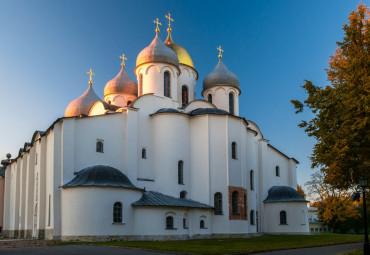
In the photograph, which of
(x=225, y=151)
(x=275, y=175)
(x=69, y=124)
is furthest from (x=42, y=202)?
(x=275, y=175)

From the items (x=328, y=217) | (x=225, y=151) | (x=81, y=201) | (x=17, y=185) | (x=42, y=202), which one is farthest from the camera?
(x=328, y=217)

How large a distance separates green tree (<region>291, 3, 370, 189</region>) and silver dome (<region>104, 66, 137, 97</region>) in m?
25.0

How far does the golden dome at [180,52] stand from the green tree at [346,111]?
21751mm

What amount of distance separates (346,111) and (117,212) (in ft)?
53.0

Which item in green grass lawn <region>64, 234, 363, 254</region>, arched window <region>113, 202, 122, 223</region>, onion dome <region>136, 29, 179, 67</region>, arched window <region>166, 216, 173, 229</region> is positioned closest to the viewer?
green grass lawn <region>64, 234, 363, 254</region>

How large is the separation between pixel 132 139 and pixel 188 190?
602cm

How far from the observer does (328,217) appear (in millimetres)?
48469

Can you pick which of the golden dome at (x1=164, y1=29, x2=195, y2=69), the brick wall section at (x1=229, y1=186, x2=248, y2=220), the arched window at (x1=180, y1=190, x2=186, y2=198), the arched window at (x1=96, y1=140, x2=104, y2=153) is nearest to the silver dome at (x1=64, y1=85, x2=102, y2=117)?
the golden dome at (x1=164, y1=29, x2=195, y2=69)

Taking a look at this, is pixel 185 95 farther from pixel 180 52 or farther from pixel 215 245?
pixel 215 245

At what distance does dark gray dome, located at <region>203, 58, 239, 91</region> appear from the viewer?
3859 centimetres

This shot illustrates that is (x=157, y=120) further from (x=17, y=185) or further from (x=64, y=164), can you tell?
(x=17, y=185)

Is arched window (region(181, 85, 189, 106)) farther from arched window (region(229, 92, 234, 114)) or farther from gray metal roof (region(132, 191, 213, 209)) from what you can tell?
gray metal roof (region(132, 191, 213, 209))

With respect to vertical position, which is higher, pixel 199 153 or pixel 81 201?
pixel 199 153

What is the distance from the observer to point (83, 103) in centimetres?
3903
